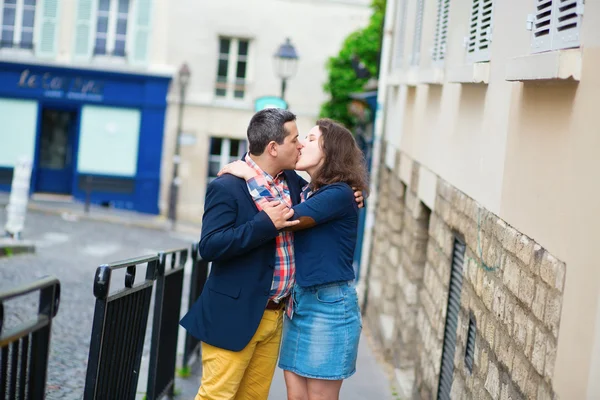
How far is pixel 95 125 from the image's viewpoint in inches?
974

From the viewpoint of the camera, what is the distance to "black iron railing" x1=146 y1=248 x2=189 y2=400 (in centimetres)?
551

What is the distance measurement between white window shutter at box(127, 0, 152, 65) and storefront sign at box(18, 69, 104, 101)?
131cm

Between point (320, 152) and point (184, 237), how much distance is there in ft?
57.7

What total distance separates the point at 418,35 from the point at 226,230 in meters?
5.41

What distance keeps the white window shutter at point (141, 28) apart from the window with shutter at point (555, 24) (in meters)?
21.3

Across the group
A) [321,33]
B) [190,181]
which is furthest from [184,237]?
[321,33]

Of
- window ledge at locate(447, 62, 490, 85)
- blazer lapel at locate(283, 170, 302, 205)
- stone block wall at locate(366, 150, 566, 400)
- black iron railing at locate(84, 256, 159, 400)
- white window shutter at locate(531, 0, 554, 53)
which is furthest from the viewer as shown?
window ledge at locate(447, 62, 490, 85)

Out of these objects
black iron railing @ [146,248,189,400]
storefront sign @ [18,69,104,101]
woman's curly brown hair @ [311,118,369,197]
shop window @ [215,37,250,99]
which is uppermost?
shop window @ [215,37,250,99]

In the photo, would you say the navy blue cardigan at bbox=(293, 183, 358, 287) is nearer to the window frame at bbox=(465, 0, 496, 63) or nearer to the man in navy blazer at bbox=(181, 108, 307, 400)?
the man in navy blazer at bbox=(181, 108, 307, 400)

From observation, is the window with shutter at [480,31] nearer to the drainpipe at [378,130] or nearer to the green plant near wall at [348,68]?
the drainpipe at [378,130]

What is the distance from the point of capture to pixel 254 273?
427 cm

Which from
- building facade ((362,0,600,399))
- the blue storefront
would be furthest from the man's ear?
the blue storefront

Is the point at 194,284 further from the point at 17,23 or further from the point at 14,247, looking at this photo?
the point at 17,23

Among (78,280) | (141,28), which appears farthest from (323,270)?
(141,28)
